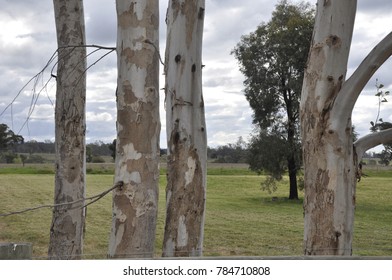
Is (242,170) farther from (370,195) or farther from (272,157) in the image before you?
(272,157)

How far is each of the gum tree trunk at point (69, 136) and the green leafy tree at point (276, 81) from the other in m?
20.2

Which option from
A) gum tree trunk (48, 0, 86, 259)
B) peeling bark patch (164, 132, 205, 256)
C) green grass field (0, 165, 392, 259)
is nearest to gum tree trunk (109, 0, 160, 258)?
peeling bark patch (164, 132, 205, 256)

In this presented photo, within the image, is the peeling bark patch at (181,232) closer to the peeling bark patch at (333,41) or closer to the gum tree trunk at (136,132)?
the gum tree trunk at (136,132)

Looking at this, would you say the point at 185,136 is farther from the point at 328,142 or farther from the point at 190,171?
the point at 328,142

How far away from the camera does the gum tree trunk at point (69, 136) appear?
6.34 m

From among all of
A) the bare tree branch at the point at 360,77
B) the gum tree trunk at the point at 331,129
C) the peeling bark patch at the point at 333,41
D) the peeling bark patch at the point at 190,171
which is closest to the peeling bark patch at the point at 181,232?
the peeling bark patch at the point at 190,171

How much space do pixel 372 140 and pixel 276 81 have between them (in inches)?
902

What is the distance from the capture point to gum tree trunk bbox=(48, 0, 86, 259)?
634cm

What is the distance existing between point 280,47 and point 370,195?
12726mm

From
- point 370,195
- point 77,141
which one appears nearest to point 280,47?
point 370,195

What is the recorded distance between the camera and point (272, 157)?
27.0m

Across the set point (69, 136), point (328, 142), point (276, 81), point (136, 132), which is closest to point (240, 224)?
point (276, 81)

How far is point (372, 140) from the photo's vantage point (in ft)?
14.3

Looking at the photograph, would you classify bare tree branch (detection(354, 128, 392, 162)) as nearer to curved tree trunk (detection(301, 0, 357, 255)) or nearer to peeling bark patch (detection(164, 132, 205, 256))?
curved tree trunk (detection(301, 0, 357, 255))
